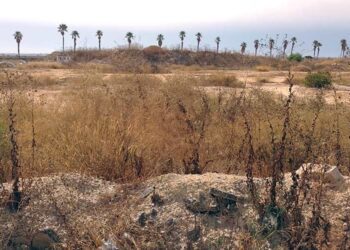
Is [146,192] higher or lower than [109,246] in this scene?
higher

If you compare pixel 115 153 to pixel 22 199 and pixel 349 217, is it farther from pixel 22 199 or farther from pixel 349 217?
pixel 349 217

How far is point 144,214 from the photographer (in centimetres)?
392

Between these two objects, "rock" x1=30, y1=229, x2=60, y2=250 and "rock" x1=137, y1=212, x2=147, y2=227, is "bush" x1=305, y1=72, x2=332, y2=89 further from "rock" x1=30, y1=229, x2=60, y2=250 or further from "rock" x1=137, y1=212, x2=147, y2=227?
"rock" x1=30, y1=229, x2=60, y2=250

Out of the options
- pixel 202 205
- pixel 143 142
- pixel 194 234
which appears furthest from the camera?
pixel 143 142

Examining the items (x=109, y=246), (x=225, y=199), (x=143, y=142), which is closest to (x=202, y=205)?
(x=225, y=199)

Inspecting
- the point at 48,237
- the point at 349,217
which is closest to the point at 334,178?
the point at 349,217

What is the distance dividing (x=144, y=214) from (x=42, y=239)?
0.89 m

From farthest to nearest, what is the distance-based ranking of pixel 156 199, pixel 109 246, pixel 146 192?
pixel 146 192 < pixel 156 199 < pixel 109 246

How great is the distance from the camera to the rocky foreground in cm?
366

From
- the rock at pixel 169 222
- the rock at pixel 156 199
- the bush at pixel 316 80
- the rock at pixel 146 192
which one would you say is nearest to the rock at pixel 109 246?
the rock at pixel 169 222

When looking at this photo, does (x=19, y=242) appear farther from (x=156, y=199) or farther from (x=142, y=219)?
(x=156, y=199)

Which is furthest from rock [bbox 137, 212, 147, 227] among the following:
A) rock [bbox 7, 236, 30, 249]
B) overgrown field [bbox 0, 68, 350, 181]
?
overgrown field [bbox 0, 68, 350, 181]

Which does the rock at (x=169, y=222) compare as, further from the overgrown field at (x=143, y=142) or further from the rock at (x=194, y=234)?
the overgrown field at (x=143, y=142)

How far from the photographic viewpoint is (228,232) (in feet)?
12.3
